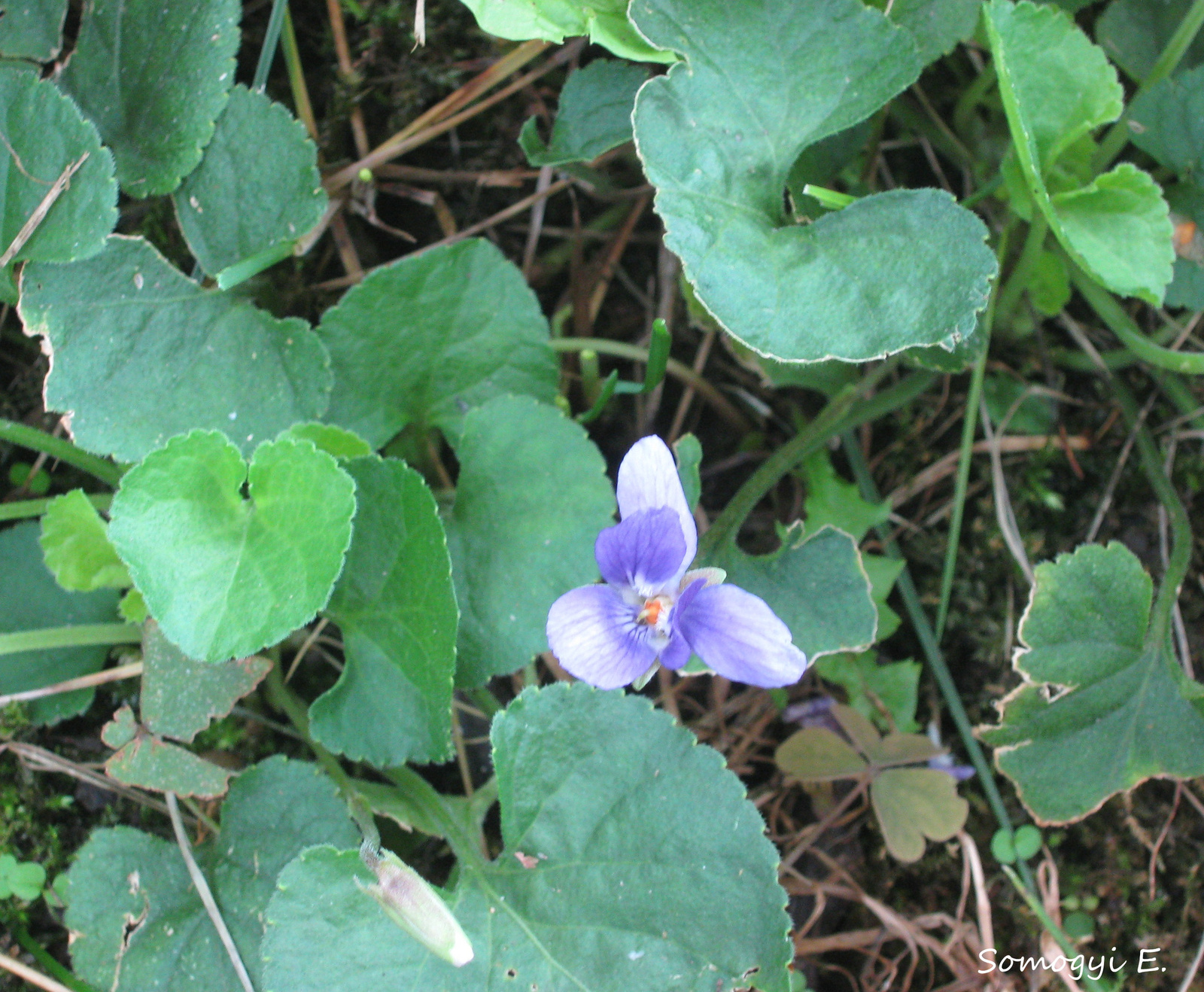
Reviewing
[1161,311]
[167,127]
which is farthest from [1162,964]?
[167,127]

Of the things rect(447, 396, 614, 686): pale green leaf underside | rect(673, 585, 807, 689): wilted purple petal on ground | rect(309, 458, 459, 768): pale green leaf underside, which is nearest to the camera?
rect(673, 585, 807, 689): wilted purple petal on ground

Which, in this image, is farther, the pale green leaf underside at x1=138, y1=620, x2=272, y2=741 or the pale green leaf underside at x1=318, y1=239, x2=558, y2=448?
the pale green leaf underside at x1=318, y1=239, x2=558, y2=448

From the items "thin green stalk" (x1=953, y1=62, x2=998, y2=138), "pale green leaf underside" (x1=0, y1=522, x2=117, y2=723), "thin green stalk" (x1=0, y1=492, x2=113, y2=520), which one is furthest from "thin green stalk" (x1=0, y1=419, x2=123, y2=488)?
"thin green stalk" (x1=953, y1=62, x2=998, y2=138)

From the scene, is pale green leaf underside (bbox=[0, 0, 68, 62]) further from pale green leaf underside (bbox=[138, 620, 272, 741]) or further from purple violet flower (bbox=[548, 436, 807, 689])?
purple violet flower (bbox=[548, 436, 807, 689])

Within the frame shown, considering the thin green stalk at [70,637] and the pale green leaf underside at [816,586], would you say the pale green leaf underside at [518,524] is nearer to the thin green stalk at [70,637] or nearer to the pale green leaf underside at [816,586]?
the pale green leaf underside at [816,586]

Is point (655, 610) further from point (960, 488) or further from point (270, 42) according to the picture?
point (270, 42)

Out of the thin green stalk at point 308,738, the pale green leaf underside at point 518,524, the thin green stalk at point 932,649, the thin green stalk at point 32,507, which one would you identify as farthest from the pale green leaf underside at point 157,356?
the thin green stalk at point 932,649
